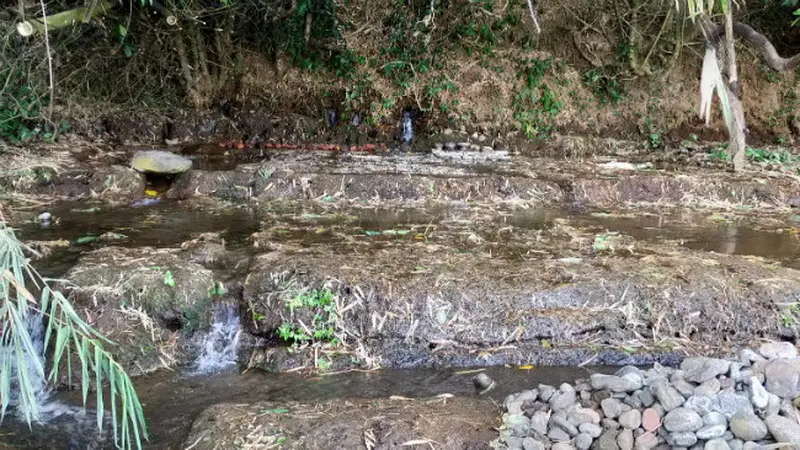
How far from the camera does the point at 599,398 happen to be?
3039mm

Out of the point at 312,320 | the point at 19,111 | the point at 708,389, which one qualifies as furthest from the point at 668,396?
the point at 19,111

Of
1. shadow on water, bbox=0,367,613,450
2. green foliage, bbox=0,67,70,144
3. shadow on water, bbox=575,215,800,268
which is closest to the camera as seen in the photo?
shadow on water, bbox=0,367,613,450

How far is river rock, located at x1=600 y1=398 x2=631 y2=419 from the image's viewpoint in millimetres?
2924

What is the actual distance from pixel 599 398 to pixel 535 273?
5.53 ft

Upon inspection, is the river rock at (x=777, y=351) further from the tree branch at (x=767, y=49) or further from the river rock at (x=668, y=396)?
the tree branch at (x=767, y=49)

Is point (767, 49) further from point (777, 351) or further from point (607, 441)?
point (607, 441)

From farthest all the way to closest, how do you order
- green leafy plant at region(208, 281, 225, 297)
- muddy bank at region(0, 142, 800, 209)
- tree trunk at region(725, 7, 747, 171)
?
tree trunk at region(725, 7, 747, 171) < muddy bank at region(0, 142, 800, 209) < green leafy plant at region(208, 281, 225, 297)

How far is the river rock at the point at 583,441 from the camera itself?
2833 millimetres

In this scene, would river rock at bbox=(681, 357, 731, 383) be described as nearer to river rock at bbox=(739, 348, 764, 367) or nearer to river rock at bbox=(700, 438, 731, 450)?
river rock at bbox=(739, 348, 764, 367)

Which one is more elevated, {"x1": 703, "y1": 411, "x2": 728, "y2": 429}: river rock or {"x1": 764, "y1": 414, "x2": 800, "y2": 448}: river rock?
{"x1": 764, "y1": 414, "x2": 800, "y2": 448}: river rock

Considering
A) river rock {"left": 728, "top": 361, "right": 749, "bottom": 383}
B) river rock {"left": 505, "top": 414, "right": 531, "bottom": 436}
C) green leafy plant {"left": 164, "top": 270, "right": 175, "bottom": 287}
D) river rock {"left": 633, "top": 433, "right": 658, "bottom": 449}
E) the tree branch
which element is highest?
the tree branch

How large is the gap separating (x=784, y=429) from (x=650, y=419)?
53 cm

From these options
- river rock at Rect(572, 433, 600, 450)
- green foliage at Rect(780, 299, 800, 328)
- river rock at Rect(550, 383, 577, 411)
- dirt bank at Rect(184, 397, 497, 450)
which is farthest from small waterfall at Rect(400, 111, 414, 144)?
river rock at Rect(572, 433, 600, 450)

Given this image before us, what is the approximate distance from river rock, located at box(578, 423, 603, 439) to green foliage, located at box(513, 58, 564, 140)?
23.6ft
